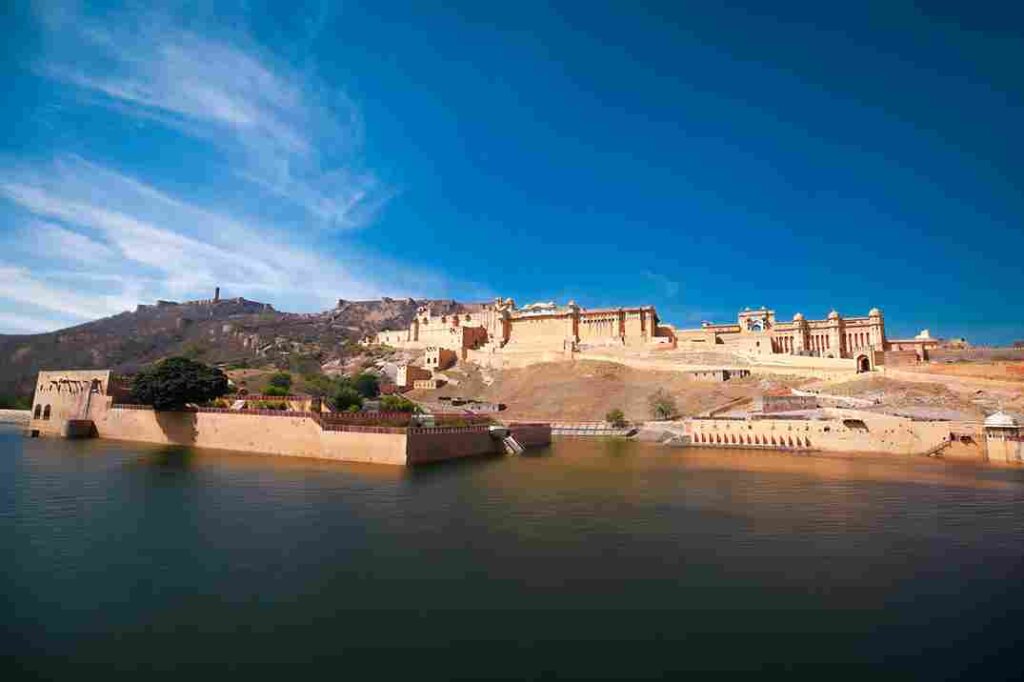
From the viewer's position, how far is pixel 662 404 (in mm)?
58906

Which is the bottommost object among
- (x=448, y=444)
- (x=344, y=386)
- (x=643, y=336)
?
(x=448, y=444)

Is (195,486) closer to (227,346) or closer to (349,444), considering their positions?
(349,444)

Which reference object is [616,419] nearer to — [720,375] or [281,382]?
[720,375]

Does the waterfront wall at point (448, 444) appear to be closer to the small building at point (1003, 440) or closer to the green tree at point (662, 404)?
the green tree at point (662, 404)

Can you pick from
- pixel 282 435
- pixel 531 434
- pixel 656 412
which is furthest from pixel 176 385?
pixel 656 412

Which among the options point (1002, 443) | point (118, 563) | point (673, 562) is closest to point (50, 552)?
point (118, 563)

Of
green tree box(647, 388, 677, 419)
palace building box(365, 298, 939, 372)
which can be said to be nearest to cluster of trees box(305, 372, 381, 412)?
palace building box(365, 298, 939, 372)

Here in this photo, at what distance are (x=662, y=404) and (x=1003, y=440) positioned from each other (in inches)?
1068

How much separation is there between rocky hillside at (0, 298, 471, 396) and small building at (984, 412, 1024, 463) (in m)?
87.5

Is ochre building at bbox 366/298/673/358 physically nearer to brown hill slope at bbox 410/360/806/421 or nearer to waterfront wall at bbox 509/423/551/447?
brown hill slope at bbox 410/360/806/421

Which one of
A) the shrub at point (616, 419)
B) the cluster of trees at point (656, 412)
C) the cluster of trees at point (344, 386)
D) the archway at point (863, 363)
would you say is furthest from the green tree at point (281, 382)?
the archway at point (863, 363)

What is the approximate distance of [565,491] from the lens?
2420 cm

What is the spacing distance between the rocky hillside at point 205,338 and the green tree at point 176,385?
2250 inches

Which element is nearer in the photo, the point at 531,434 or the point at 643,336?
the point at 531,434
